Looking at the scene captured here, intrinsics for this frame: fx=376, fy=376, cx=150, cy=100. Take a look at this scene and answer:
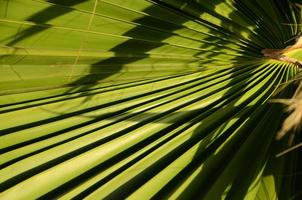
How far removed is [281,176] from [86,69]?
0.67 metres

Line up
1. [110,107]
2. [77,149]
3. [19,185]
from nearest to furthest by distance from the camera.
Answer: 1. [19,185]
2. [77,149]
3. [110,107]

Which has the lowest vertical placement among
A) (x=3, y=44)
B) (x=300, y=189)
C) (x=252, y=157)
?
(x=300, y=189)

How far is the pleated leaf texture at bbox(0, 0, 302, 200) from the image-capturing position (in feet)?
3.30

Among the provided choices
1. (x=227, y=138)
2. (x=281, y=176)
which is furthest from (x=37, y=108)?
(x=281, y=176)

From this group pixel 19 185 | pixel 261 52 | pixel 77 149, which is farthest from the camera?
pixel 261 52

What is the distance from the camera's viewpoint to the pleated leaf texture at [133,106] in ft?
3.30

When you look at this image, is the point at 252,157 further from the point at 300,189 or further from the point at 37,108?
the point at 37,108

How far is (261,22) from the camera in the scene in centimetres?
140

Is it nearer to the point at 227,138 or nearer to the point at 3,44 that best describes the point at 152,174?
the point at 227,138

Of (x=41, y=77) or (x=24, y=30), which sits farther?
(x=41, y=77)

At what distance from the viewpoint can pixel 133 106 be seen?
1182 mm

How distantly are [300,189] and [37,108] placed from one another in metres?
0.80

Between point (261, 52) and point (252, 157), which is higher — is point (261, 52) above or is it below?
above

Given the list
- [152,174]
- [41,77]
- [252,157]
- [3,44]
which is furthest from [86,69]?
[252,157]
